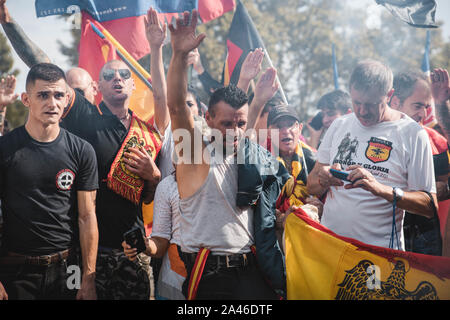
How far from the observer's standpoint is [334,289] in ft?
9.18

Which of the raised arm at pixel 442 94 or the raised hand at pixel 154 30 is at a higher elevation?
the raised hand at pixel 154 30

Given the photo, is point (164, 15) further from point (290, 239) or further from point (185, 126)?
point (290, 239)

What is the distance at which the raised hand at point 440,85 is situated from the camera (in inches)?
131

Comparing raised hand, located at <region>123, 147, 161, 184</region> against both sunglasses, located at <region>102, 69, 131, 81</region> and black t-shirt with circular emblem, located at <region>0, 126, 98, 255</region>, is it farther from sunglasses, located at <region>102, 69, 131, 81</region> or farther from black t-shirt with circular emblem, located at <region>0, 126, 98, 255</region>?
sunglasses, located at <region>102, 69, 131, 81</region>

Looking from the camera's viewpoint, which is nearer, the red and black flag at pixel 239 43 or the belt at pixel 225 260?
the belt at pixel 225 260

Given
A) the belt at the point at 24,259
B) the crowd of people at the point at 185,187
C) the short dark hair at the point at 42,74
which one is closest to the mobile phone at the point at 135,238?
the crowd of people at the point at 185,187

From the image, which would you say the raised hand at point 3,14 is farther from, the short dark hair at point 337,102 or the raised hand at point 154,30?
the short dark hair at point 337,102

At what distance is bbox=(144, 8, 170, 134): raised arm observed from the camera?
3473 millimetres

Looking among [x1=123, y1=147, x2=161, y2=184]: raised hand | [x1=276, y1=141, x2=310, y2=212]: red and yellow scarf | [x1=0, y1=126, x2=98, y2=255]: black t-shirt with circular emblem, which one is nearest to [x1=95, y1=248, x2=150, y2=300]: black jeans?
[x1=0, y1=126, x2=98, y2=255]: black t-shirt with circular emblem

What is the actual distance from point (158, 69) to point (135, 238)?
5.94ft

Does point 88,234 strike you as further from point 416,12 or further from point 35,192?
point 416,12

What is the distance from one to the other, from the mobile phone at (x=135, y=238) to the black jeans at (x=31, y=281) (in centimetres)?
79

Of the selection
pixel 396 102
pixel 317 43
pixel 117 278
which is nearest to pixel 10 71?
pixel 317 43

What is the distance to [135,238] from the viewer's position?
94.6 inches
